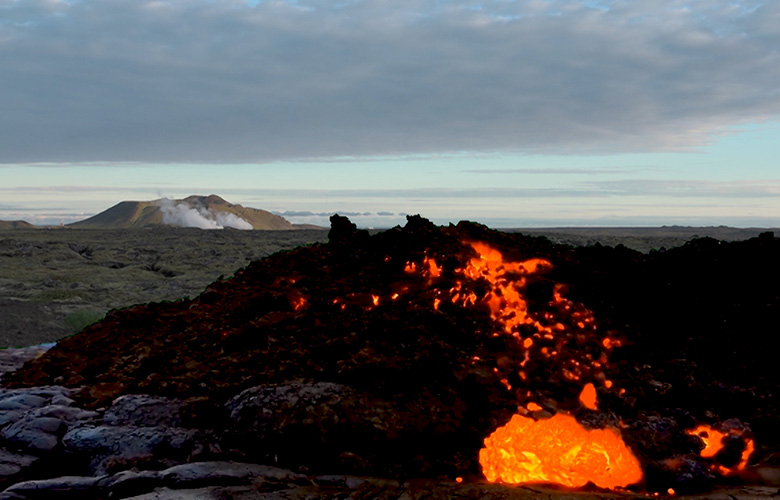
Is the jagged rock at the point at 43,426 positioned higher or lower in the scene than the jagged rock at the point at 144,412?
lower

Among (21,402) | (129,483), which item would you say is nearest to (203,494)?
(129,483)

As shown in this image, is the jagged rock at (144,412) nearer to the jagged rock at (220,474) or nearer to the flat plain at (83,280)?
the jagged rock at (220,474)

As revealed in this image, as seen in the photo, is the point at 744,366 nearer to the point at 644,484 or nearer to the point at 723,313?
the point at 723,313

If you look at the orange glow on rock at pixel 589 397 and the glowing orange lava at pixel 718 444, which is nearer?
the glowing orange lava at pixel 718 444

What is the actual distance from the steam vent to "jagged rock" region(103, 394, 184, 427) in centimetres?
16

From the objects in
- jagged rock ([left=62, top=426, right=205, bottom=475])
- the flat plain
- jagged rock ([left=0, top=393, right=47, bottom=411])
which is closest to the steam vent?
jagged rock ([left=62, top=426, right=205, bottom=475])

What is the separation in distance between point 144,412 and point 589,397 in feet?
13.0

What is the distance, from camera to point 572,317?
668 centimetres

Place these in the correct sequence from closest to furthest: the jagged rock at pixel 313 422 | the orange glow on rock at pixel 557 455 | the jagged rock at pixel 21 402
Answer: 1. the orange glow on rock at pixel 557 455
2. the jagged rock at pixel 313 422
3. the jagged rock at pixel 21 402

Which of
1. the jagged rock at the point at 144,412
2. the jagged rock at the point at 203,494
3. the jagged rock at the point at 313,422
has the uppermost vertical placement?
the jagged rock at the point at 313,422

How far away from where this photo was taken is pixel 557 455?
4.83m

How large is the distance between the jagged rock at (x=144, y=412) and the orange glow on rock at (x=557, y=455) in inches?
106

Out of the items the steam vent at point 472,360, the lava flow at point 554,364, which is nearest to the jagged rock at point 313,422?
the steam vent at point 472,360

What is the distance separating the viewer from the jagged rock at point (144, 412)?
212 inches
